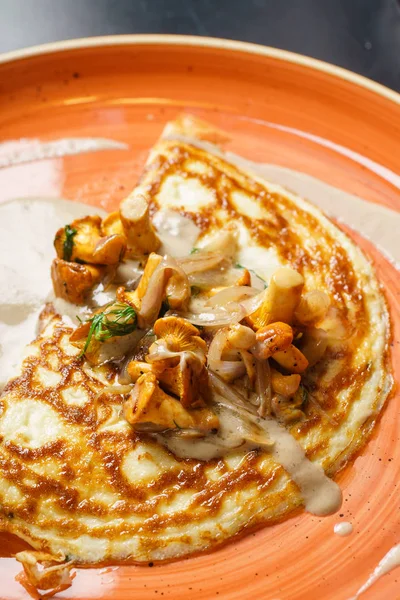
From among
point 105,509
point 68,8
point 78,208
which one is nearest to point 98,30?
point 68,8

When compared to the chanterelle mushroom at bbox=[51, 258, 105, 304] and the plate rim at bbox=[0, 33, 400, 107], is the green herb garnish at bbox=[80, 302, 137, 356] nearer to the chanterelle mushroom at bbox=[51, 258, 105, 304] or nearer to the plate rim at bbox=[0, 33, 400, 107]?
the chanterelle mushroom at bbox=[51, 258, 105, 304]

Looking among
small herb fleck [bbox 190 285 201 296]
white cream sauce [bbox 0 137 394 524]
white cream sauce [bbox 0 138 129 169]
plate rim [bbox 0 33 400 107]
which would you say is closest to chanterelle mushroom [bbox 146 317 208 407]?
white cream sauce [bbox 0 137 394 524]

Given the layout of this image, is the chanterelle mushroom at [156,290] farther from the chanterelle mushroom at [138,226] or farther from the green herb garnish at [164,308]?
the chanterelle mushroom at [138,226]

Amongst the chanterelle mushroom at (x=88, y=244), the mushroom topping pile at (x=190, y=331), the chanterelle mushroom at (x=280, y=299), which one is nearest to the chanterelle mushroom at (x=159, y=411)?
the mushroom topping pile at (x=190, y=331)

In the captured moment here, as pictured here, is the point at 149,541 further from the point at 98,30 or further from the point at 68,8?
the point at 68,8

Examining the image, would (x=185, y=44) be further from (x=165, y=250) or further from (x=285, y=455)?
(x=285, y=455)
